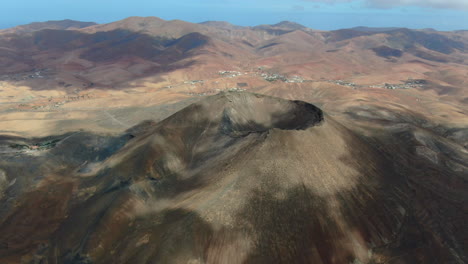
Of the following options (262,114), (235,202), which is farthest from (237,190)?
(262,114)

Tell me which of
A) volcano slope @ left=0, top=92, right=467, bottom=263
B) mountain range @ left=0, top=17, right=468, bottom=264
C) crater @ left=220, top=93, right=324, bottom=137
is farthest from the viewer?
crater @ left=220, top=93, right=324, bottom=137

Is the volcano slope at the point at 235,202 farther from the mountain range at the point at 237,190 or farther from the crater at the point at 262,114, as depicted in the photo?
the crater at the point at 262,114

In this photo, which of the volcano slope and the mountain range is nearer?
the volcano slope

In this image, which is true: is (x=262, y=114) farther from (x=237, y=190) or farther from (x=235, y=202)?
(x=235, y=202)

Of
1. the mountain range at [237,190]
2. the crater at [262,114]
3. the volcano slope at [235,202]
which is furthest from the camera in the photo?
the crater at [262,114]

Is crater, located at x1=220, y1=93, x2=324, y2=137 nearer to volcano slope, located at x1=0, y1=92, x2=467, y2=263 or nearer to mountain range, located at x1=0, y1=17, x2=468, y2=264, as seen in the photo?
mountain range, located at x1=0, y1=17, x2=468, y2=264

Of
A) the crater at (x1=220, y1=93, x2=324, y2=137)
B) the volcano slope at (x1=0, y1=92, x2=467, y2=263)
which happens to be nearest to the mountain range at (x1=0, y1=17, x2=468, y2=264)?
the volcano slope at (x1=0, y1=92, x2=467, y2=263)

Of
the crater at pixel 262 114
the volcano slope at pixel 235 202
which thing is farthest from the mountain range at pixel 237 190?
the crater at pixel 262 114

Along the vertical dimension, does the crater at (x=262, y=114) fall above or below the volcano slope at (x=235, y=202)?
above

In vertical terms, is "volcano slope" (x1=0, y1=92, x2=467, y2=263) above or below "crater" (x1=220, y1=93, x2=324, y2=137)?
below
